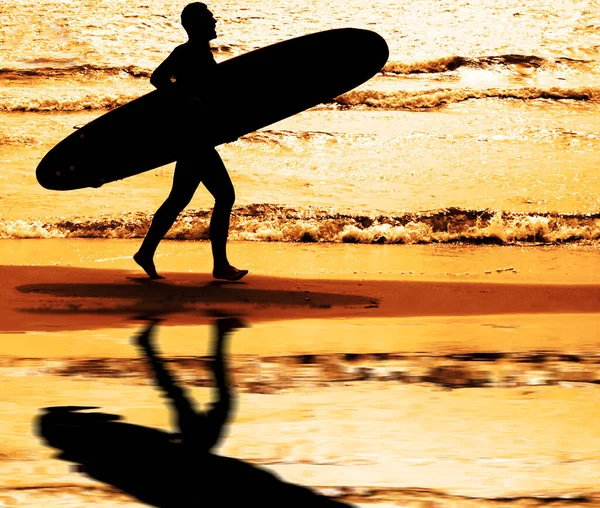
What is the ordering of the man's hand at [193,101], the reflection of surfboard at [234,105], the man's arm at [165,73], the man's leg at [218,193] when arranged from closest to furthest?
1. the man's hand at [193,101]
2. the man's arm at [165,73]
3. the man's leg at [218,193]
4. the reflection of surfboard at [234,105]

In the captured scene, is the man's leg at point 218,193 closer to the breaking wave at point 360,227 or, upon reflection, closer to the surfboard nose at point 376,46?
the surfboard nose at point 376,46

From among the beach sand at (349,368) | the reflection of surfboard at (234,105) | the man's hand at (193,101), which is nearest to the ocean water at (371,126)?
the reflection of surfboard at (234,105)

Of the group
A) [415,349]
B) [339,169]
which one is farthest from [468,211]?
[415,349]

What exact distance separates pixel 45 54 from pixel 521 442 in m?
19.6

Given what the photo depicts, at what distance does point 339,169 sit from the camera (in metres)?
13.3

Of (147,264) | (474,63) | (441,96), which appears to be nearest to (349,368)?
(147,264)

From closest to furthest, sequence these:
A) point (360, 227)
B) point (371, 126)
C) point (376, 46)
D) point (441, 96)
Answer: point (376, 46), point (360, 227), point (371, 126), point (441, 96)

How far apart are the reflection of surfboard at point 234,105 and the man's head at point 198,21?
2.12 feet

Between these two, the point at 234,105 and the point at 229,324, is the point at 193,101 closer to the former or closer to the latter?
the point at 234,105

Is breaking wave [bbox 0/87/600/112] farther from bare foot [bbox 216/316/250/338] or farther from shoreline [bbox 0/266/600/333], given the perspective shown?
bare foot [bbox 216/316/250/338]

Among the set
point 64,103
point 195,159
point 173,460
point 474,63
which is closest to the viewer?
point 173,460

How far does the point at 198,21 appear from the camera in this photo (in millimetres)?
6234

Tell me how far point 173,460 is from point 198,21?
154 inches

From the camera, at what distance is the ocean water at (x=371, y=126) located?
1065cm
